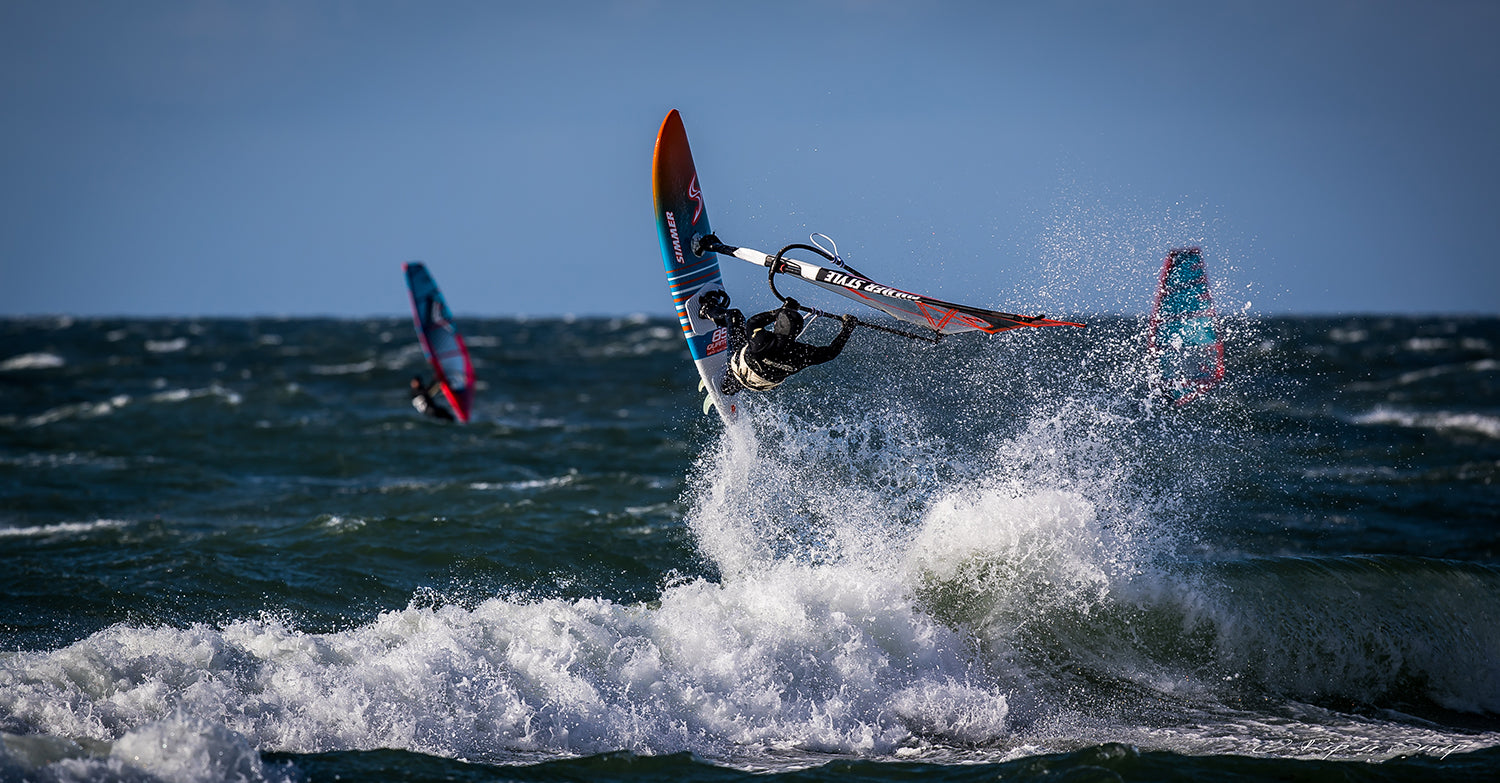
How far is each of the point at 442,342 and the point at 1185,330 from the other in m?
7.26

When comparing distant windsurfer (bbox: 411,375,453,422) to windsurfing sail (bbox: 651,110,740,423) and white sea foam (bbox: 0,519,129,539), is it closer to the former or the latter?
windsurfing sail (bbox: 651,110,740,423)

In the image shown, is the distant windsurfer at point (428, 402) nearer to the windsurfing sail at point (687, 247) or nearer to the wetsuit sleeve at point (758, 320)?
the wetsuit sleeve at point (758, 320)

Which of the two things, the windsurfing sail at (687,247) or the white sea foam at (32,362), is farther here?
the white sea foam at (32,362)

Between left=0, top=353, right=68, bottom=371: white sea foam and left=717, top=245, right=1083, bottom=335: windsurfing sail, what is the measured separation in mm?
29908

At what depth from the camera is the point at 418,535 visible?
10.4 m

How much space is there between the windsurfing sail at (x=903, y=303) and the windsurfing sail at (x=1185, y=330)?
271 centimetres

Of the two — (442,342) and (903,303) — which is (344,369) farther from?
(442,342)

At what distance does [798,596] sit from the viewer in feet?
23.6

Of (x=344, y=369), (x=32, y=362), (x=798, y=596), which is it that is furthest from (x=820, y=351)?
(x=32, y=362)

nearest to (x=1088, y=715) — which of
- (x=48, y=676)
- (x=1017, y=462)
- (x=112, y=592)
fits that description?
(x=1017, y=462)

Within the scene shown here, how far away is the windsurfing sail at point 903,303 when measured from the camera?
746 cm

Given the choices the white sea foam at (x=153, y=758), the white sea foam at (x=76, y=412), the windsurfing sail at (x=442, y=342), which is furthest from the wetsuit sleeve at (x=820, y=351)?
the white sea foam at (x=76, y=412)

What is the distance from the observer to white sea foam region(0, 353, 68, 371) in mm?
30250

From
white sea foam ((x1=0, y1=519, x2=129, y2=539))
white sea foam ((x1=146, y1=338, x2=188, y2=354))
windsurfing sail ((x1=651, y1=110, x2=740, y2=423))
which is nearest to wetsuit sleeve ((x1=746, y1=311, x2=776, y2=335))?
windsurfing sail ((x1=651, y1=110, x2=740, y2=423))
